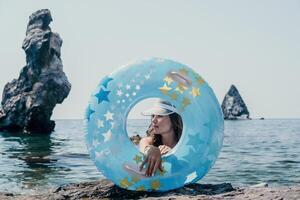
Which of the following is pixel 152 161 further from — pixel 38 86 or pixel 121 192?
pixel 38 86

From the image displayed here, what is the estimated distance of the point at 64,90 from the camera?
36781mm

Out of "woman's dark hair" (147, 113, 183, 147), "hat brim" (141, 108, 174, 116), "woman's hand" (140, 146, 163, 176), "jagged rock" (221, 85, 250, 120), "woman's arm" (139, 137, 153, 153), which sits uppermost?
"hat brim" (141, 108, 174, 116)

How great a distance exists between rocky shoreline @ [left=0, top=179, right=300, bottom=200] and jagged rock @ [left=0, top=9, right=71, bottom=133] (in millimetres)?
32243

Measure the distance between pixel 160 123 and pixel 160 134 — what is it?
8.3 inches

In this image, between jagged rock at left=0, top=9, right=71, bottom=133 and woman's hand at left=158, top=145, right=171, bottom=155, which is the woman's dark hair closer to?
woman's hand at left=158, top=145, right=171, bottom=155

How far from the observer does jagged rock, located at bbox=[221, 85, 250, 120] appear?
114387 millimetres

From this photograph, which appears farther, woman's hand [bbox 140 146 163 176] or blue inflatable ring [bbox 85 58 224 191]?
blue inflatable ring [bbox 85 58 224 191]

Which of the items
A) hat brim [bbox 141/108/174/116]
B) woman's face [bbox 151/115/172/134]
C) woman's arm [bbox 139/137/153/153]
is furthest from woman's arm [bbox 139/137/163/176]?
hat brim [bbox 141/108/174/116]

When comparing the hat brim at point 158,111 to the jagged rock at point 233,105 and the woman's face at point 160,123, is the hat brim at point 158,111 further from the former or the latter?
the jagged rock at point 233,105

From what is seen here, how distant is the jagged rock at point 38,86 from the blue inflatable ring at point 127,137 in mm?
32505

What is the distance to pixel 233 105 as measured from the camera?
116 m

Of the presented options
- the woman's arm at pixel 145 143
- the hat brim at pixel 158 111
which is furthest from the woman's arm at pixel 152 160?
the hat brim at pixel 158 111

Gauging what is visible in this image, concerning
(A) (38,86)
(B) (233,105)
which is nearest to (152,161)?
(A) (38,86)

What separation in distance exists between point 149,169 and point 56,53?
3526 centimetres
